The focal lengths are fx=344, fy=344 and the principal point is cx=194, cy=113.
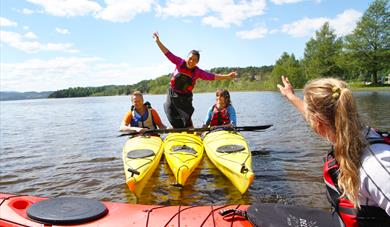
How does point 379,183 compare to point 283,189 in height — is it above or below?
above

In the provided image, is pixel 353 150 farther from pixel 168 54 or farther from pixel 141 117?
pixel 168 54

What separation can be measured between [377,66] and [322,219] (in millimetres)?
39625

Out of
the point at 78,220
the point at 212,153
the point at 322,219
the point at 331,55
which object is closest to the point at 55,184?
the point at 212,153

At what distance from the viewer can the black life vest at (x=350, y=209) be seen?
198 centimetres

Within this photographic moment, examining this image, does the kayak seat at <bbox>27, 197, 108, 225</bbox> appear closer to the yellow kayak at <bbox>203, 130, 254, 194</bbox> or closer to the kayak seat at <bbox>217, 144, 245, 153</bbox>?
the yellow kayak at <bbox>203, 130, 254, 194</bbox>

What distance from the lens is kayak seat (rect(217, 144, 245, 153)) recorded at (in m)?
5.44

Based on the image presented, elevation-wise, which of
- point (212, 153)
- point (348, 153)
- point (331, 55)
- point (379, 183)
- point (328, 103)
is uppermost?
point (331, 55)

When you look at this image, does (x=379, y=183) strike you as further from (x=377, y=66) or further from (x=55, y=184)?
(x=377, y=66)

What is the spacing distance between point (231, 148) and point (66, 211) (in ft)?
9.94

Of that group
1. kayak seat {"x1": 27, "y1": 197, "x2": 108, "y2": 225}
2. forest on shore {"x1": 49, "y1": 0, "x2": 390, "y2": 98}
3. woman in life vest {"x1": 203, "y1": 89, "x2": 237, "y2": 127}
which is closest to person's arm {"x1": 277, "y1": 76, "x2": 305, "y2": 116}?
kayak seat {"x1": 27, "y1": 197, "x2": 108, "y2": 225}

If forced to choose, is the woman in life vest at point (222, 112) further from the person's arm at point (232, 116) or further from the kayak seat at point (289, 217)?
the kayak seat at point (289, 217)

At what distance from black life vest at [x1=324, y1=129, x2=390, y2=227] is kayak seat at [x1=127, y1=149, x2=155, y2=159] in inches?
134

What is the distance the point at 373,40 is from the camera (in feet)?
122

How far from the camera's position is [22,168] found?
7.72 metres
